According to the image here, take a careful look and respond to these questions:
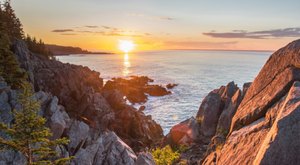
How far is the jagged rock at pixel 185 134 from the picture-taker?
39162mm

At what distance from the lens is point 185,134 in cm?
4025

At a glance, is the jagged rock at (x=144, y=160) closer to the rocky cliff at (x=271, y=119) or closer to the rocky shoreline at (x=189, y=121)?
the rocky shoreline at (x=189, y=121)

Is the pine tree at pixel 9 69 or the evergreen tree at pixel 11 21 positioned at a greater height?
the evergreen tree at pixel 11 21

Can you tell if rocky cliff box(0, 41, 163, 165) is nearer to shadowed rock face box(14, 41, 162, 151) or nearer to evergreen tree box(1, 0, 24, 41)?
A: shadowed rock face box(14, 41, 162, 151)

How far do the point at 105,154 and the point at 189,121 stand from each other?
75.4ft

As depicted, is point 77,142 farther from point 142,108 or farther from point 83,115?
point 142,108

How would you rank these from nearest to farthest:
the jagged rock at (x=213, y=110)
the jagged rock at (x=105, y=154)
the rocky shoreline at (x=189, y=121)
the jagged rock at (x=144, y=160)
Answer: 1. the rocky shoreline at (x=189, y=121)
2. the jagged rock at (x=144, y=160)
3. the jagged rock at (x=105, y=154)
4. the jagged rock at (x=213, y=110)

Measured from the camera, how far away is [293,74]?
40.8 ft

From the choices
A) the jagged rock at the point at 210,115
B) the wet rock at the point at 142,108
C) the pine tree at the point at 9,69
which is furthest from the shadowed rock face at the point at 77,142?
the wet rock at the point at 142,108

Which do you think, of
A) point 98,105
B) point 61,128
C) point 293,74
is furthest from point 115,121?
point 293,74

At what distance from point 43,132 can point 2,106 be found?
1412 cm

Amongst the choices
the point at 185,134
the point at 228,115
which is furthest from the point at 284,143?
the point at 185,134

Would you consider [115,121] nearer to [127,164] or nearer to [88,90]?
[88,90]

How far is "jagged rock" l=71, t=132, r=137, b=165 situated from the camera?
71.5ft
